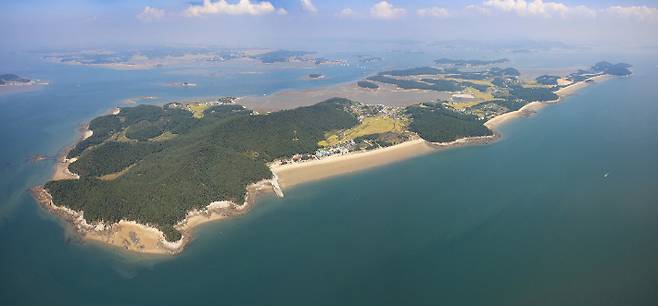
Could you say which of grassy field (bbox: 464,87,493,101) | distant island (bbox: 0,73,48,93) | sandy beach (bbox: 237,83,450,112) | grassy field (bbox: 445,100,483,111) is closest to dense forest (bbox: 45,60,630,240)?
grassy field (bbox: 445,100,483,111)

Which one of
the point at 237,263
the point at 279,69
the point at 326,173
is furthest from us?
the point at 279,69

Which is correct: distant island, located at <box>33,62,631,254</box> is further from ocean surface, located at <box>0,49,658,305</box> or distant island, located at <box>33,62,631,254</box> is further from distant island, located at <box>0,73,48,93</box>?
distant island, located at <box>0,73,48,93</box>

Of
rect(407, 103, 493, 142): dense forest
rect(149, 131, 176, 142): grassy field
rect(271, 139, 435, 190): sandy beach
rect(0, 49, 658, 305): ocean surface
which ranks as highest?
rect(407, 103, 493, 142): dense forest

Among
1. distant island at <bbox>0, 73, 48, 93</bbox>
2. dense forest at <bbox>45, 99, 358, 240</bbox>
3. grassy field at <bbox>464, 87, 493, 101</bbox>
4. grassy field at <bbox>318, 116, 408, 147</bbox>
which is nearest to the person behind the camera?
dense forest at <bbox>45, 99, 358, 240</bbox>

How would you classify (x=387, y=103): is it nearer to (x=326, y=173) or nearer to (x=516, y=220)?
(x=326, y=173)

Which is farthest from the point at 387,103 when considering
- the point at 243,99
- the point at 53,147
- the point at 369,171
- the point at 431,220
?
the point at 53,147

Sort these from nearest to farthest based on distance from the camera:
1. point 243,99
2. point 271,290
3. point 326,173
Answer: point 271,290 → point 326,173 → point 243,99

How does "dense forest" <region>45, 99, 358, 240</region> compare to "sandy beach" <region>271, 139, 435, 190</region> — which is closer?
"dense forest" <region>45, 99, 358, 240</region>

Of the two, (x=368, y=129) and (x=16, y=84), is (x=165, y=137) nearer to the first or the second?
(x=368, y=129)
